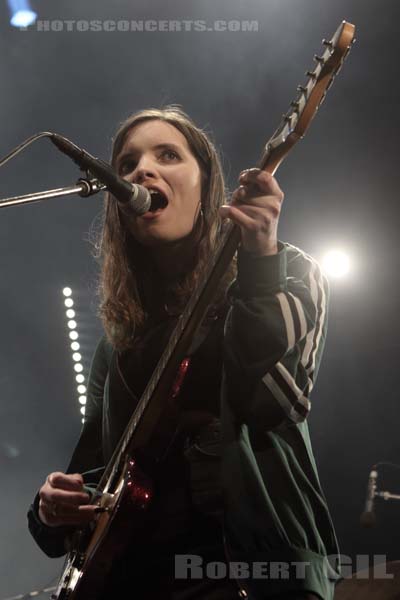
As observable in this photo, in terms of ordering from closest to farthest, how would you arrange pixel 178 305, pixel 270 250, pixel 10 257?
pixel 270 250 < pixel 178 305 < pixel 10 257

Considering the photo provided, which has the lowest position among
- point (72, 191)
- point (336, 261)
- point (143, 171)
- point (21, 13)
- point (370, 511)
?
point (370, 511)

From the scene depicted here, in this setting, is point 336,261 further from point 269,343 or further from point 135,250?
point 269,343

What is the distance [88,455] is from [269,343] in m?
1.02

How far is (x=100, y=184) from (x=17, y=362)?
5.96m

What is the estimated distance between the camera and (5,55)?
5.14m

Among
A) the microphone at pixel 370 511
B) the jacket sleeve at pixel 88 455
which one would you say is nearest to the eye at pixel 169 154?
the jacket sleeve at pixel 88 455

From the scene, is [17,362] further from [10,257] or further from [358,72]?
[358,72]

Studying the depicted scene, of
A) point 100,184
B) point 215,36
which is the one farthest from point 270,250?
point 215,36

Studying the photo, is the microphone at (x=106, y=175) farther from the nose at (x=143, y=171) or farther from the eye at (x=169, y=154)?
the eye at (x=169, y=154)

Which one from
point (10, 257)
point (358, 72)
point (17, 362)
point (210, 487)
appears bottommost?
point (210, 487)

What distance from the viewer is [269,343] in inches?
51.1

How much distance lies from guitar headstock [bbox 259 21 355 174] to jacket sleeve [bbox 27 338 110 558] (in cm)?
108

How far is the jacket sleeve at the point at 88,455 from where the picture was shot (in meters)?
1.74

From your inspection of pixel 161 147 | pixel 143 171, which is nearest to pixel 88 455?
pixel 143 171
